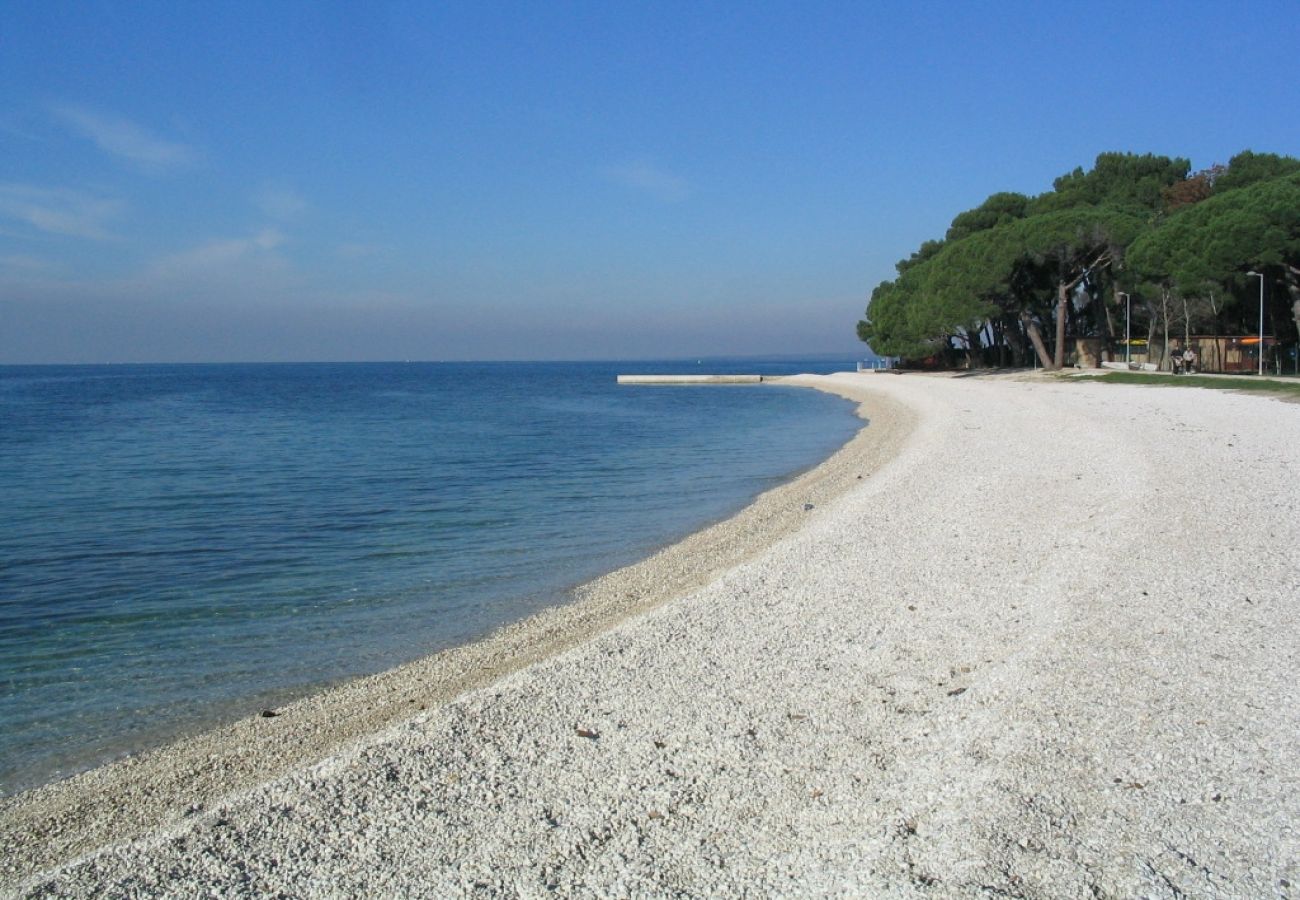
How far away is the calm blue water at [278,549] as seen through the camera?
7887 mm

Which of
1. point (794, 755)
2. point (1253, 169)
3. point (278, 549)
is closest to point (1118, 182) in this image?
point (1253, 169)

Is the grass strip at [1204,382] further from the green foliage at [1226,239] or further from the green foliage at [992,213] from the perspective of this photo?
the green foliage at [992,213]

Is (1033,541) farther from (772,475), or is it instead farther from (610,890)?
(772,475)

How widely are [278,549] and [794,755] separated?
33.5 feet

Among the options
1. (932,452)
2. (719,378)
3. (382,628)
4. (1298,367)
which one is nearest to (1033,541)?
(382,628)

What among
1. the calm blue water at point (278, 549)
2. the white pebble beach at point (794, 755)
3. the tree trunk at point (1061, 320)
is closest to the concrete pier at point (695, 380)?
the tree trunk at point (1061, 320)

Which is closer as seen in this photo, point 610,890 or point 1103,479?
point 610,890

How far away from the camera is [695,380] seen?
9088cm

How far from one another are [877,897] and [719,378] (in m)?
85.9

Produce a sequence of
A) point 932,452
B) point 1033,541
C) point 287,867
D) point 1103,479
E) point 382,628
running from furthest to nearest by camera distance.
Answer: point 932,452 < point 1103,479 < point 1033,541 < point 382,628 < point 287,867

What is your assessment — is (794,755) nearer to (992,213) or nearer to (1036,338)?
(1036,338)

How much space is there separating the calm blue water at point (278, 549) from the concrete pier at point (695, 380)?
54.2 meters

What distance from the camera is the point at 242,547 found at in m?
13.7

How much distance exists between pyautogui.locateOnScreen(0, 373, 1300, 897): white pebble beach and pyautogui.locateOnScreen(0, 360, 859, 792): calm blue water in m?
0.94
